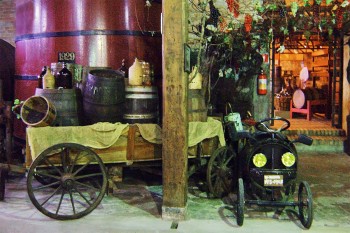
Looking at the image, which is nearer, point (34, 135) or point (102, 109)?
point (34, 135)

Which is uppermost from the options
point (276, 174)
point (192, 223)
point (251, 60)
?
point (251, 60)

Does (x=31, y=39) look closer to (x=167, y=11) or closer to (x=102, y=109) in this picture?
(x=102, y=109)

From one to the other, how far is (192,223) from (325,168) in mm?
5082

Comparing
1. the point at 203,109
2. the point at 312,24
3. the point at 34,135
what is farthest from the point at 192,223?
the point at 312,24

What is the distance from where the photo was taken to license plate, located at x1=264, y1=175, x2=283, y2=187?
6078 millimetres

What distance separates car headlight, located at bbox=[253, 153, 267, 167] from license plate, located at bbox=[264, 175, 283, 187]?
197 mm

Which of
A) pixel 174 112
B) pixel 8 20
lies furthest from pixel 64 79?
pixel 8 20

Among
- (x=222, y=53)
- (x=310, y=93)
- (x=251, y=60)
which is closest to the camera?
(x=222, y=53)

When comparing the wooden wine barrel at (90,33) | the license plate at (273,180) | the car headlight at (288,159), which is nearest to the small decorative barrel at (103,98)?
the wooden wine barrel at (90,33)

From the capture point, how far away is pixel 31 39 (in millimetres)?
9023

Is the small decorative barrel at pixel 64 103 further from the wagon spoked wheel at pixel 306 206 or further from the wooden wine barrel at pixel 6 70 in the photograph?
the wagon spoked wheel at pixel 306 206

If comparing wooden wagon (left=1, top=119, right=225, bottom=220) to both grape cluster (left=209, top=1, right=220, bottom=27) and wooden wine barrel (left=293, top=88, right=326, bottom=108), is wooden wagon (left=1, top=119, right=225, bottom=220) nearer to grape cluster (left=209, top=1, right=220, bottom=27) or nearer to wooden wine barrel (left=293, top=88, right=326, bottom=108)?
grape cluster (left=209, top=1, right=220, bottom=27)

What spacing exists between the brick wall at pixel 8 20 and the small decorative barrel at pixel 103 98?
18.9 ft

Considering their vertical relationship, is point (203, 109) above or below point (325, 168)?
above
